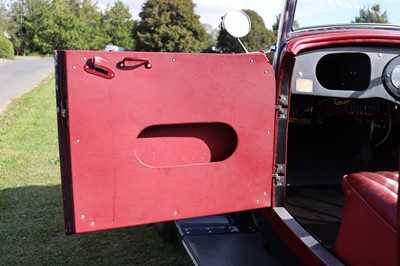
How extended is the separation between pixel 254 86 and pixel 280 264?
0.96 meters

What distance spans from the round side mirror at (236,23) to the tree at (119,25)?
59.1 metres

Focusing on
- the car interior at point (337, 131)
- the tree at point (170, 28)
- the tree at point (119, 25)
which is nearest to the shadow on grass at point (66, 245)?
the car interior at point (337, 131)

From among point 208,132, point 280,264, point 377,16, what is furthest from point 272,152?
point 377,16

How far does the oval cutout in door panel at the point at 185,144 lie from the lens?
6.73 feet

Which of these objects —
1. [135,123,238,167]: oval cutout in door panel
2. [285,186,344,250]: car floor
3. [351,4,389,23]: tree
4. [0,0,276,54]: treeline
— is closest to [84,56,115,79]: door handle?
[135,123,238,167]: oval cutout in door panel

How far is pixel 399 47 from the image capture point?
2.69 m

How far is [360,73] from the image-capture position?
2857 mm

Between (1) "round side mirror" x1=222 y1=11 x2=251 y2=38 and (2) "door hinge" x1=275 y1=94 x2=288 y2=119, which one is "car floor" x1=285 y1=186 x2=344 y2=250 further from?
(1) "round side mirror" x1=222 y1=11 x2=251 y2=38

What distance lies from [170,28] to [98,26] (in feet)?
76.4

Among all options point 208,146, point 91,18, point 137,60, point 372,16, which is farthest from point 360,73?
point 91,18

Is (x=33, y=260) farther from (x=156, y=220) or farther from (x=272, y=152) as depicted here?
(x=272, y=152)

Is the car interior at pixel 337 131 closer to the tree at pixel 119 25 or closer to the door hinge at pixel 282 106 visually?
the door hinge at pixel 282 106

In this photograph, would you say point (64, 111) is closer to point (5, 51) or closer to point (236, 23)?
A: point (236, 23)

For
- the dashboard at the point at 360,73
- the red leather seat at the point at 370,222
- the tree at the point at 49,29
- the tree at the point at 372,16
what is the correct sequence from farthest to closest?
1. the tree at the point at 49,29
2. the tree at the point at 372,16
3. the dashboard at the point at 360,73
4. the red leather seat at the point at 370,222
